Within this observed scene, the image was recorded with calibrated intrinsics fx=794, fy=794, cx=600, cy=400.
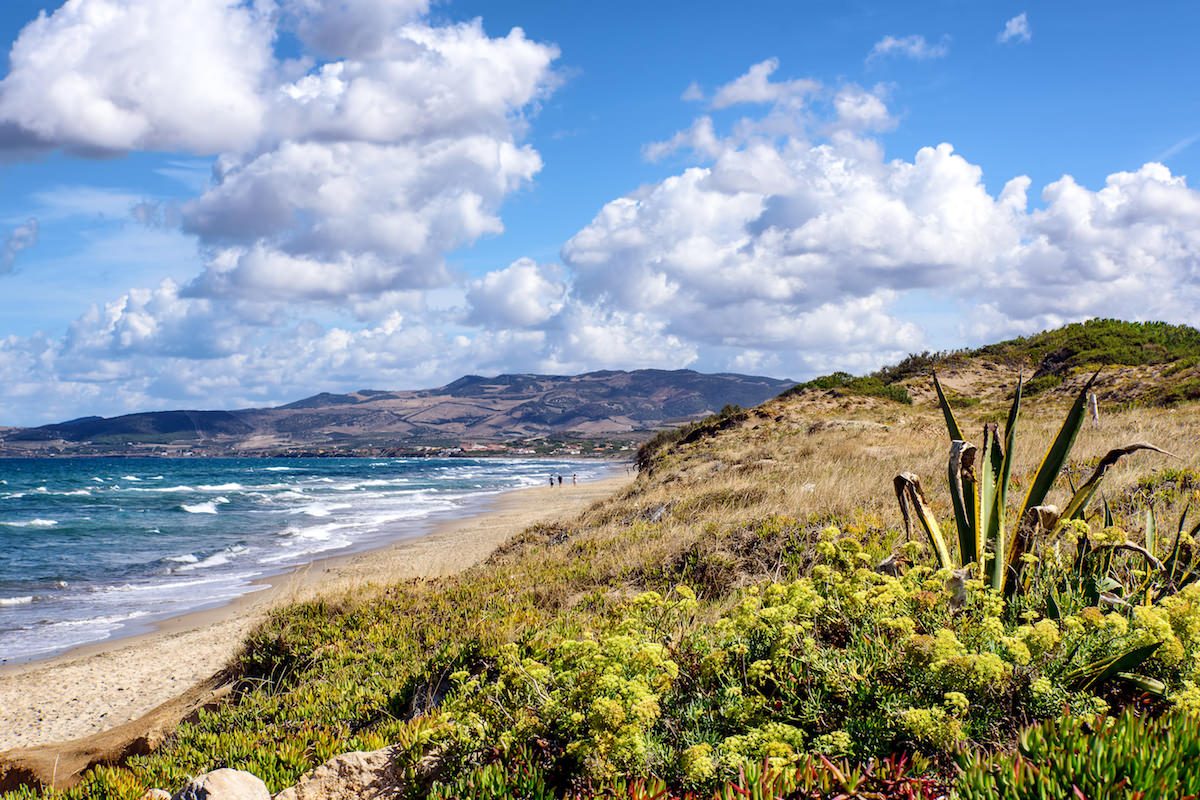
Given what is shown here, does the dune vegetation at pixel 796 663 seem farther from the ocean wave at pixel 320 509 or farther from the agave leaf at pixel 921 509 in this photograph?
the ocean wave at pixel 320 509

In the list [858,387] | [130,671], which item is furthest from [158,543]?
[858,387]

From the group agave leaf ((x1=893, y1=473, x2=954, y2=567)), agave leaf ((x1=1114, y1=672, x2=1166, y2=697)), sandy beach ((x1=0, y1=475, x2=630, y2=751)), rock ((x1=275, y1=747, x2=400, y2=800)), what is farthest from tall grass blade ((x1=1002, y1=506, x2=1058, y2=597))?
sandy beach ((x1=0, y1=475, x2=630, y2=751))

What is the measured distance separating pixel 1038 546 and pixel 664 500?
32.0ft

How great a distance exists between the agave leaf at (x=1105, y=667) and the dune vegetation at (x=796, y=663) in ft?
0.05

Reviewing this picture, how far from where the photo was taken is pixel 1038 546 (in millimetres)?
5375

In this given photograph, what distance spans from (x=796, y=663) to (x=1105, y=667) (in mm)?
1323

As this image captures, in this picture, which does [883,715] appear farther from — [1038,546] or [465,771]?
[1038,546]

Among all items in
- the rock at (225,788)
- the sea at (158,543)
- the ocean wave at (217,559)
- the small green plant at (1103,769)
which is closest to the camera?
the small green plant at (1103,769)

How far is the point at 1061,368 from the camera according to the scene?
33.8 m

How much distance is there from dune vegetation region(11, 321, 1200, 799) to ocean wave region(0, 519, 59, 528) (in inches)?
1305

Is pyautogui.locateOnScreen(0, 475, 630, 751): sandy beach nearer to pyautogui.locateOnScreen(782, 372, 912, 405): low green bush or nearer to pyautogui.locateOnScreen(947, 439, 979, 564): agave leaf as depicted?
pyautogui.locateOnScreen(947, 439, 979, 564): agave leaf

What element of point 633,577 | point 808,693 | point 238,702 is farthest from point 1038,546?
point 238,702

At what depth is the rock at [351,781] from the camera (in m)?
3.80

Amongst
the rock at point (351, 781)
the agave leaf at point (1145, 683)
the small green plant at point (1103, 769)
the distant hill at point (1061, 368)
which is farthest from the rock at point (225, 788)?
the distant hill at point (1061, 368)
